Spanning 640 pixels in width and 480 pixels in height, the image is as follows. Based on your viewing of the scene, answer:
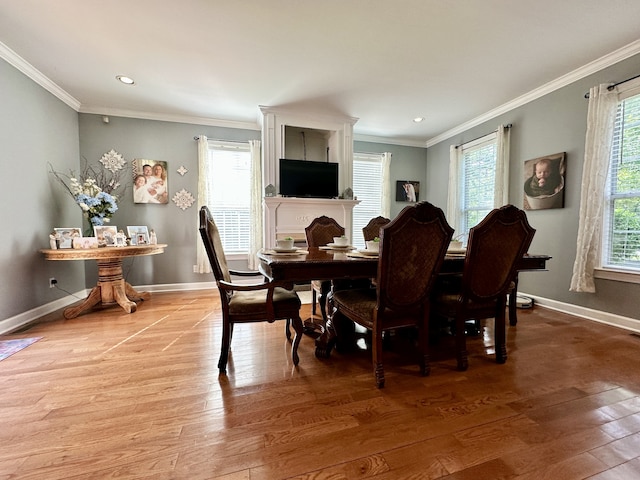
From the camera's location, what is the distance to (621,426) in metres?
1.34

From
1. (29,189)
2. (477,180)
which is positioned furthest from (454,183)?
(29,189)

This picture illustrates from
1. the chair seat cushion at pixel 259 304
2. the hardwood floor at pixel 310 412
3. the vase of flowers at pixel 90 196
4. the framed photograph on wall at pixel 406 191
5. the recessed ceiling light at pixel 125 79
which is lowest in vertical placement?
the hardwood floor at pixel 310 412

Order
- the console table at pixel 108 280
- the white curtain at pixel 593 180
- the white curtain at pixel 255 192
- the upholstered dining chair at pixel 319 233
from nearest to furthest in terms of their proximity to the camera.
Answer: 1. the white curtain at pixel 593 180
2. the console table at pixel 108 280
3. the upholstered dining chair at pixel 319 233
4. the white curtain at pixel 255 192

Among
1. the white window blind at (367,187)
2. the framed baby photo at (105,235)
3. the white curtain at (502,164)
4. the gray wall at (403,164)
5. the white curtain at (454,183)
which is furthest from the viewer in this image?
the gray wall at (403,164)

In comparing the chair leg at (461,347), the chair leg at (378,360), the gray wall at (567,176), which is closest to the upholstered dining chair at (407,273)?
the chair leg at (378,360)

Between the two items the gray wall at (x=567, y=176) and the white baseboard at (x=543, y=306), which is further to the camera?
the gray wall at (x=567, y=176)

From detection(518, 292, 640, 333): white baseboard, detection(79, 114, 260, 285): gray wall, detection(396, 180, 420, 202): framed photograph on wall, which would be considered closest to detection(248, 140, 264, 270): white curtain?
detection(79, 114, 260, 285): gray wall

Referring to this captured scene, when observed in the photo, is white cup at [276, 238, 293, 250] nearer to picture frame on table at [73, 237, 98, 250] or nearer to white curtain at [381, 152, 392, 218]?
picture frame on table at [73, 237, 98, 250]

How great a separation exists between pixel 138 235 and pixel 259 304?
278 centimetres

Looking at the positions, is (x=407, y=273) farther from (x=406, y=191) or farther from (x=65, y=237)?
(x=406, y=191)

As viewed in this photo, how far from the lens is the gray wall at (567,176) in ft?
8.99

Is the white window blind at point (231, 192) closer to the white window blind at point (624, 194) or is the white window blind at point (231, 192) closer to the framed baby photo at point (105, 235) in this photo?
the framed baby photo at point (105, 235)

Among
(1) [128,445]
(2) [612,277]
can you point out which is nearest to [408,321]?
(1) [128,445]

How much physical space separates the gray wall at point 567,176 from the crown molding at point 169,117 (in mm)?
3908
